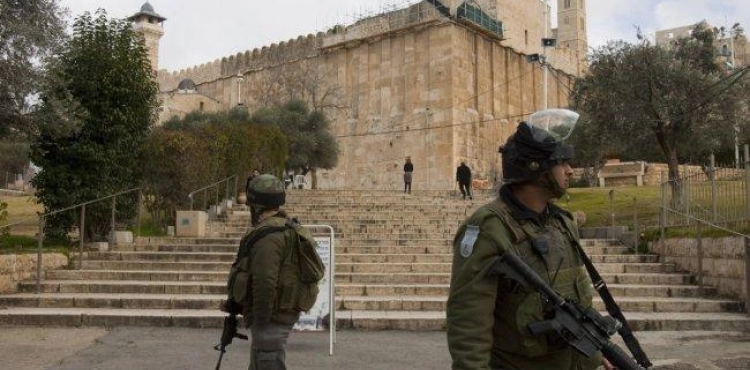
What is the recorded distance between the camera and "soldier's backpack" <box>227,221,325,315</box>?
398cm

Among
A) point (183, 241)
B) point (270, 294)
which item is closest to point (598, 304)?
point (270, 294)

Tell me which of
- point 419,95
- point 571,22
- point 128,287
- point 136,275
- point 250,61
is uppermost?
point 571,22

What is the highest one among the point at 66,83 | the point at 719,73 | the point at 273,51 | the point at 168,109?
the point at 273,51

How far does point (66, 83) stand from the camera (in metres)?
12.7

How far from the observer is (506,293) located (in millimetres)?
2322

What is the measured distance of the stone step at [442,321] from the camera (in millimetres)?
8539

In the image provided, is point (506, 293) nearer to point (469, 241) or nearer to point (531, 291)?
point (531, 291)

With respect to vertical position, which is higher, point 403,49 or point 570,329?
point 403,49

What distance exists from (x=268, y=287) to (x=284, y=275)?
176 mm

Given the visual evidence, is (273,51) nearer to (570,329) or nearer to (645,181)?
(645,181)

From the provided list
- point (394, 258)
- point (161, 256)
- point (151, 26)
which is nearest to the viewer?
point (394, 258)

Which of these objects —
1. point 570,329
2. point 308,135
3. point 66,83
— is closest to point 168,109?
point 308,135

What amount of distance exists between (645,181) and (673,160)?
1093cm

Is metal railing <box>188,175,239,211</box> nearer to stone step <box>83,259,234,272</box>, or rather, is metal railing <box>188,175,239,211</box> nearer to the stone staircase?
the stone staircase
